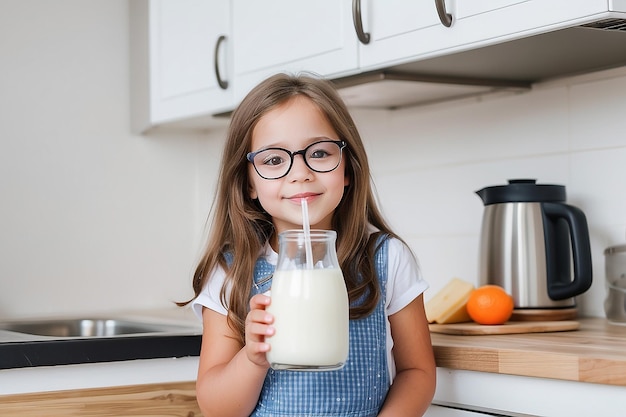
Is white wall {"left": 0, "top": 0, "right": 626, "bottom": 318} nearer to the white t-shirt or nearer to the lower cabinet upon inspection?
the white t-shirt

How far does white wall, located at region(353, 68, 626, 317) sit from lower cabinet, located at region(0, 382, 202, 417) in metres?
0.73

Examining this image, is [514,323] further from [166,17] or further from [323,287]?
[166,17]

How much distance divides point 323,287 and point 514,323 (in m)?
0.72

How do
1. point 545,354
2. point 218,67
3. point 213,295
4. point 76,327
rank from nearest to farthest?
1. point 545,354
2. point 213,295
3. point 218,67
4. point 76,327

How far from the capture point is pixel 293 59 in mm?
1993

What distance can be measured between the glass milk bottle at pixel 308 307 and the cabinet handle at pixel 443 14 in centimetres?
61

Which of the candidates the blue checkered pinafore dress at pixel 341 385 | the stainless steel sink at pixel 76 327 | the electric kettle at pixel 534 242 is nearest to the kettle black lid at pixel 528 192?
the electric kettle at pixel 534 242

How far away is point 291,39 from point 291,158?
27.9 inches

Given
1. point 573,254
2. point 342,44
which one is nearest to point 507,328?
point 573,254

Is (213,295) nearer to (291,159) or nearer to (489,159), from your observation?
(291,159)

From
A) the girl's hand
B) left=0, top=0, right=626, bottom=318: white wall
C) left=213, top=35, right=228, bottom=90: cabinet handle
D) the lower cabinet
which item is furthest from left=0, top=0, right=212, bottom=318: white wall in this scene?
the girl's hand

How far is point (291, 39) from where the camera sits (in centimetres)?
200

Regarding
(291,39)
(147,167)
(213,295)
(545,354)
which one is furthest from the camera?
(147,167)

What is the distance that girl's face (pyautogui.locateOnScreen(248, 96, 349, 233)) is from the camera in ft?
4.42
